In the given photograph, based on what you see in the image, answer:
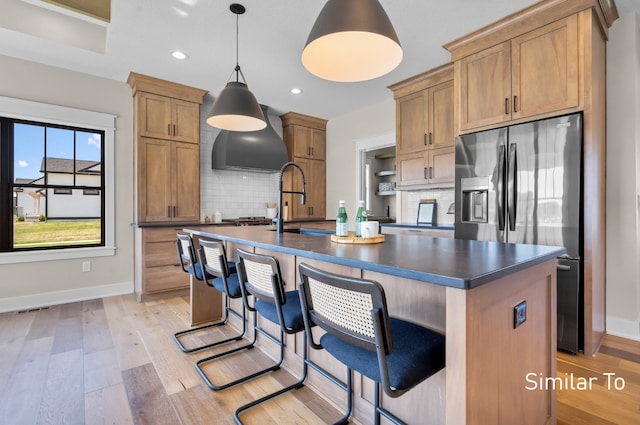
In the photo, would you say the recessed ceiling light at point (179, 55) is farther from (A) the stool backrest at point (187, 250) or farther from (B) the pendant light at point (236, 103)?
(A) the stool backrest at point (187, 250)

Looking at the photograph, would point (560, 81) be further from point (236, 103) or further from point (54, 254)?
point (54, 254)

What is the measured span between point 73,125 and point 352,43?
12.0 feet

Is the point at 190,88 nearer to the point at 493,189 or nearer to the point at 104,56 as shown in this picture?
the point at 104,56

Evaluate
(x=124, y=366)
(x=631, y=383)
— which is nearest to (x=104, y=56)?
(x=124, y=366)

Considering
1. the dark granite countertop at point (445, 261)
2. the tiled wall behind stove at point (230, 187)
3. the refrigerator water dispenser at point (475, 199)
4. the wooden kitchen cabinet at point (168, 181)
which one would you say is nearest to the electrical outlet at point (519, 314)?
the dark granite countertop at point (445, 261)

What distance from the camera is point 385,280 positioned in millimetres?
1452

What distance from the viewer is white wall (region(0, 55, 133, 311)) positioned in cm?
337

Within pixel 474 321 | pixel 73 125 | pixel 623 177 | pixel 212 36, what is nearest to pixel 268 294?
pixel 474 321

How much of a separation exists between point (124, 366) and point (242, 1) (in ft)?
9.14

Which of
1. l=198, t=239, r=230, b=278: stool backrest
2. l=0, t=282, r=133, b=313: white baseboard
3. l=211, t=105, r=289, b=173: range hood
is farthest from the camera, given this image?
l=211, t=105, r=289, b=173: range hood

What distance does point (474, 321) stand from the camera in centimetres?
94

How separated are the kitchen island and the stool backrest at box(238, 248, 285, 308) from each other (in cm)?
12

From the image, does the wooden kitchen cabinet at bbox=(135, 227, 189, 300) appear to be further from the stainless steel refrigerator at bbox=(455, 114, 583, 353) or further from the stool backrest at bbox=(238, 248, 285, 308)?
the stainless steel refrigerator at bbox=(455, 114, 583, 353)

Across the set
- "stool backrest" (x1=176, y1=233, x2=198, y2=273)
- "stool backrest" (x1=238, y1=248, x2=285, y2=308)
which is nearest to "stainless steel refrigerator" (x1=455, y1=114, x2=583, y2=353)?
"stool backrest" (x1=238, y1=248, x2=285, y2=308)
